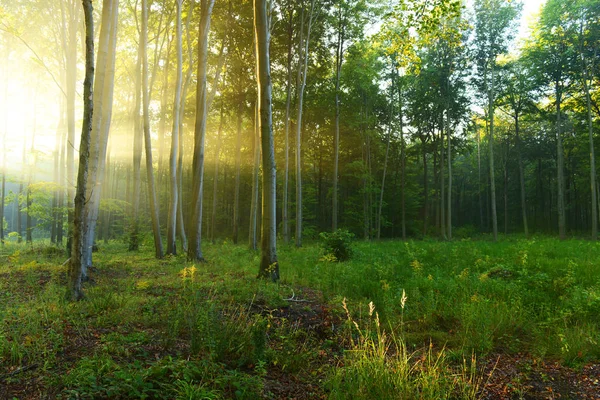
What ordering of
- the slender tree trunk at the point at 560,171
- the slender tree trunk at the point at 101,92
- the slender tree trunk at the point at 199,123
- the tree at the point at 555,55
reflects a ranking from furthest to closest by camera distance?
1. the slender tree trunk at the point at 560,171
2. the tree at the point at 555,55
3. the slender tree trunk at the point at 199,123
4. the slender tree trunk at the point at 101,92

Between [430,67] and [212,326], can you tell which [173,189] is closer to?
[212,326]

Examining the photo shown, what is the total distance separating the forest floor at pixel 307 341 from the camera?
9.77 feet

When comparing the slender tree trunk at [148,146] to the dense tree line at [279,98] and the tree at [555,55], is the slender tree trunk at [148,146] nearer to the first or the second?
the dense tree line at [279,98]

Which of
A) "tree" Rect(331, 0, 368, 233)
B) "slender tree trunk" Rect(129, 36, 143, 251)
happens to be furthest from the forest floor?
"tree" Rect(331, 0, 368, 233)

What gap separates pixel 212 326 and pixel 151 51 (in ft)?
74.7

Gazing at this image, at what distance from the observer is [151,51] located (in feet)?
70.7

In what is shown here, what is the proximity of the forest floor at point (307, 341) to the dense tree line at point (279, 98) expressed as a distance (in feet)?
10.3

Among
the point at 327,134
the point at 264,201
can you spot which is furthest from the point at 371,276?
the point at 327,134

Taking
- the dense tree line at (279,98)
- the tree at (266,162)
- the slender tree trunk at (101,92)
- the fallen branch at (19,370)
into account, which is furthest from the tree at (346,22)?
the fallen branch at (19,370)

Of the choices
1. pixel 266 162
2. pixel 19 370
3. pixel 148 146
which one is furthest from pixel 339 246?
pixel 19 370

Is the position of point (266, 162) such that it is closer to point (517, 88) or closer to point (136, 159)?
point (136, 159)

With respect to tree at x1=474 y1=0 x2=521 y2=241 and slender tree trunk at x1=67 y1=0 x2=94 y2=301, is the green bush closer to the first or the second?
slender tree trunk at x1=67 y1=0 x2=94 y2=301

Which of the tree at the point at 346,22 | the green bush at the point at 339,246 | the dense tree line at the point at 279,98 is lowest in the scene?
the green bush at the point at 339,246

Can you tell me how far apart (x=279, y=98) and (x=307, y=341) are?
2198 cm
